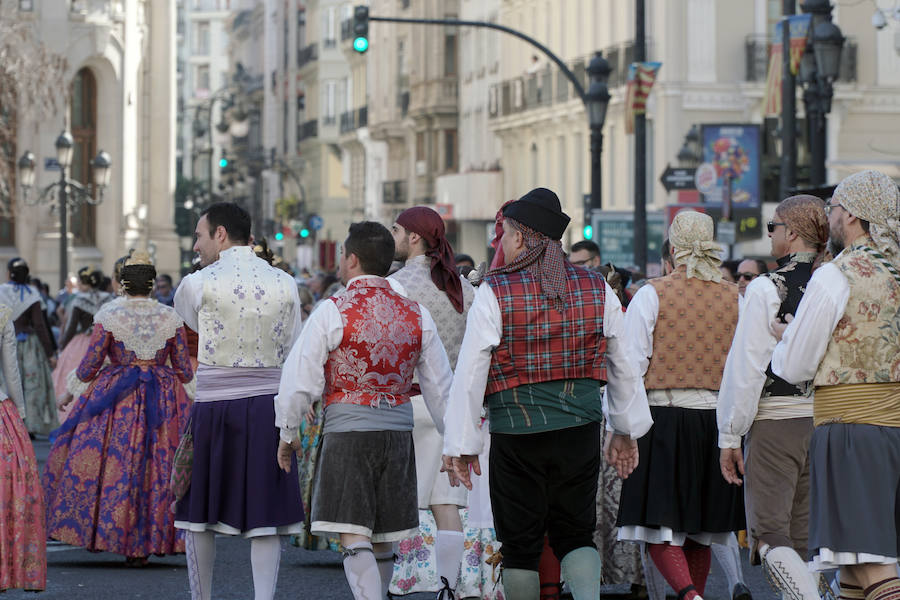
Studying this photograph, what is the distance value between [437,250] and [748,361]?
205 cm

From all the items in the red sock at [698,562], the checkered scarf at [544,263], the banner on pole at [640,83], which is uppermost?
the banner on pole at [640,83]

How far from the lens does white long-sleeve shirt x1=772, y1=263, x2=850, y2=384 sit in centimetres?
707

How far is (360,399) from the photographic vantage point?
803 cm

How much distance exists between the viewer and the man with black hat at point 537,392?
741 cm

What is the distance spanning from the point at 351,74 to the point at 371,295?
7852cm

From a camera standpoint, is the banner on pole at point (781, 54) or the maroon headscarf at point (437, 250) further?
the banner on pole at point (781, 54)

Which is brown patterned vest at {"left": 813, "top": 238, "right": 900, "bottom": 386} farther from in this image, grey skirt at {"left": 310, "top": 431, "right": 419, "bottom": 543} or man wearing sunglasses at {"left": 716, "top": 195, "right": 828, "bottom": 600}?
grey skirt at {"left": 310, "top": 431, "right": 419, "bottom": 543}

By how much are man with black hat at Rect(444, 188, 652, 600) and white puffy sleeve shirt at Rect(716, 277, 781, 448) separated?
32.0 inches

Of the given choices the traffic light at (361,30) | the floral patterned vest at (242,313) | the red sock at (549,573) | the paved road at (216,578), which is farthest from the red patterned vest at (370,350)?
the traffic light at (361,30)

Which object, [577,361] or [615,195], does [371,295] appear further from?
[615,195]

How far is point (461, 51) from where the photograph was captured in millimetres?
65125

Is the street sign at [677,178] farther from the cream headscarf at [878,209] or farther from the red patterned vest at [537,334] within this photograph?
the cream headscarf at [878,209]

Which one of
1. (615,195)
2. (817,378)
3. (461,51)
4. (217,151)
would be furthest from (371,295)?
(217,151)

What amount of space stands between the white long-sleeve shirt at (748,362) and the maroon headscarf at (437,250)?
1.82 m
